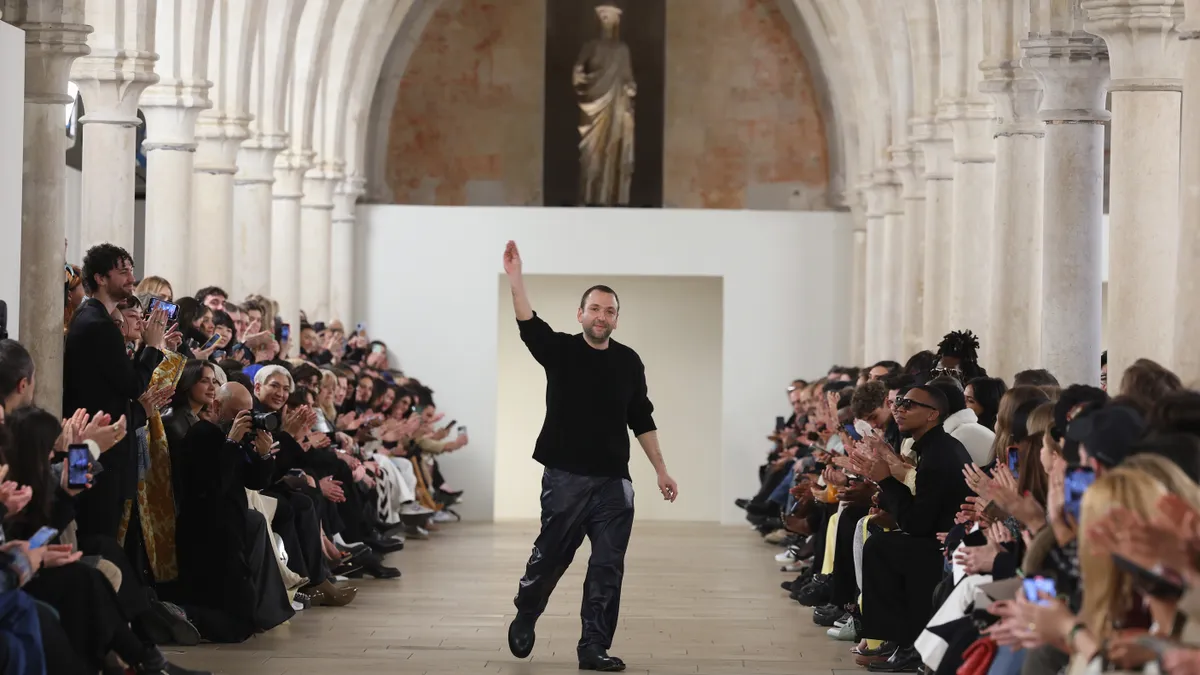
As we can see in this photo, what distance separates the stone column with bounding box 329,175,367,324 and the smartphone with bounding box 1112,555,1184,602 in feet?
55.9

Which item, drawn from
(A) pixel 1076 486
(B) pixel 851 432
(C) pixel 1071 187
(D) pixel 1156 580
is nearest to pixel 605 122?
(C) pixel 1071 187

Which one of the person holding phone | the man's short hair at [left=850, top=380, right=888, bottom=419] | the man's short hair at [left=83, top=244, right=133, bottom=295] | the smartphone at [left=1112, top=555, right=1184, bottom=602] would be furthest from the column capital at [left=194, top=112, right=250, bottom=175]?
the smartphone at [left=1112, top=555, right=1184, bottom=602]

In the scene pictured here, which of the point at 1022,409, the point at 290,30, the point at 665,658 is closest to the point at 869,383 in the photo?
the point at 665,658

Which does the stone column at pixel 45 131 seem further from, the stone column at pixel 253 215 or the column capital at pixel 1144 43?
the stone column at pixel 253 215

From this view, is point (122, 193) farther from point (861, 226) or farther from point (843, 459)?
point (861, 226)

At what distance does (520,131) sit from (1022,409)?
1932 cm

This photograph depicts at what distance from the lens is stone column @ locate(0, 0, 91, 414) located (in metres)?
9.52

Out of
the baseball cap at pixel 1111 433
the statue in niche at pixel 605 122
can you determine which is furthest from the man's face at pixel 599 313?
the statue in niche at pixel 605 122

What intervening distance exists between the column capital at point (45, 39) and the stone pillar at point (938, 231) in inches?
360

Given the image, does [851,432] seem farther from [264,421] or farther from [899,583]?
[264,421]

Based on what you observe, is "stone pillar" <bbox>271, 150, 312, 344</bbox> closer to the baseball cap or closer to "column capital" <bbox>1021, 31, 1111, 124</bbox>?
"column capital" <bbox>1021, 31, 1111, 124</bbox>

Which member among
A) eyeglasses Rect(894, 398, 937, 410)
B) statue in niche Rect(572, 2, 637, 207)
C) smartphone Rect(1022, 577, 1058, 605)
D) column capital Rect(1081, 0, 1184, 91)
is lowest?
smartphone Rect(1022, 577, 1058, 605)

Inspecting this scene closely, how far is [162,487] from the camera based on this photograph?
28.4 feet

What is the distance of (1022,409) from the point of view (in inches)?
279
